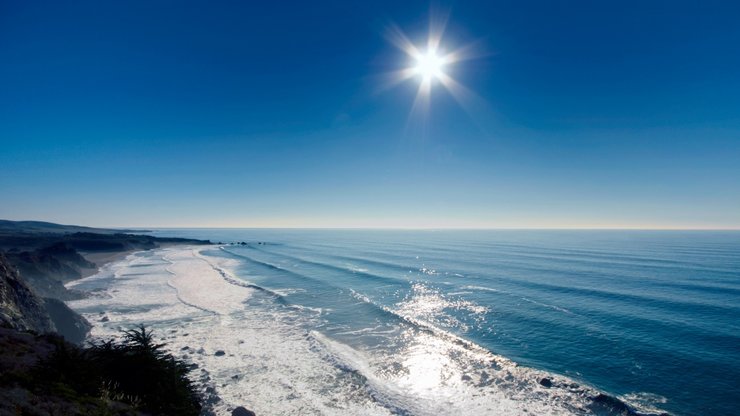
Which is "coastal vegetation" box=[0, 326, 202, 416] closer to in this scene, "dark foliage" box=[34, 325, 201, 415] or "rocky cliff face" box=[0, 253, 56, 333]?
"dark foliage" box=[34, 325, 201, 415]

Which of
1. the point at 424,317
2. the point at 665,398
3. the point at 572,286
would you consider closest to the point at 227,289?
the point at 424,317

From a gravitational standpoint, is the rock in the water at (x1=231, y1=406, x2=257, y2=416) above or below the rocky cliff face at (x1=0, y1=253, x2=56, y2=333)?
below

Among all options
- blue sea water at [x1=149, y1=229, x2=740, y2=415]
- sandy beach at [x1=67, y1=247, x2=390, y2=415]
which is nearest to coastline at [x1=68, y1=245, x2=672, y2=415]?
sandy beach at [x1=67, y1=247, x2=390, y2=415]

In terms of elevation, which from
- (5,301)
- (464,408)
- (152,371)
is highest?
(5,301)

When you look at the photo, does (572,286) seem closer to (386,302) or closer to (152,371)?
(386,302)

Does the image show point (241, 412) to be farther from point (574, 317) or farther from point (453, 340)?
point (574, 317)

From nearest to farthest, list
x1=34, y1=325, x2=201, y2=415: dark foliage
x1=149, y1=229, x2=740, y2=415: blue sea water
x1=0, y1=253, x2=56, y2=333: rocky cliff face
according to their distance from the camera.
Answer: x1=34, y1=325, x2=201, y2=415: dark foliage, x1=0, y1=253, x2=56, y2=333: rocky cliff face, x1=149, y1=229, x2=740, y2=415: blue sea water

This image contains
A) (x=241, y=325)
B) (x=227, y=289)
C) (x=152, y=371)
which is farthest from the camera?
(x=227, y=289)
